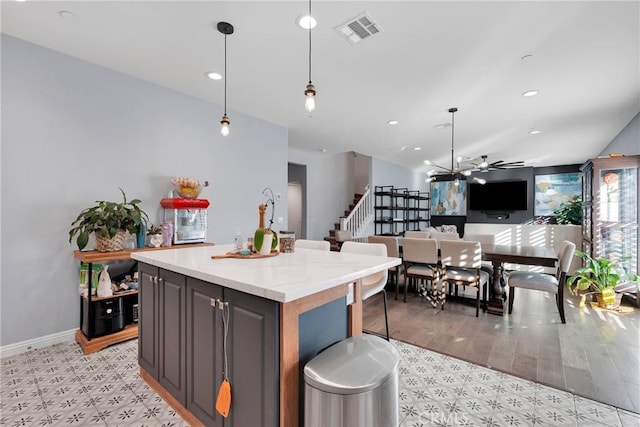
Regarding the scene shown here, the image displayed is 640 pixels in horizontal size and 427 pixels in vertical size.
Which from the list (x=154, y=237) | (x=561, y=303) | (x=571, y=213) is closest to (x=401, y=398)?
(x=561, y=303)

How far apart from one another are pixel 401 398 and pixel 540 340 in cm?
186

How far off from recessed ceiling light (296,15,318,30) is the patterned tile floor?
2807 mm

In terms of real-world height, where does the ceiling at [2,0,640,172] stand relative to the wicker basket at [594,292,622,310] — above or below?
above

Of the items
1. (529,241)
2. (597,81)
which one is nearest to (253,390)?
(597,81)

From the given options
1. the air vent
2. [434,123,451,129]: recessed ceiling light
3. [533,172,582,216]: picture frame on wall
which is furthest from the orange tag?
[533,172,582,216]: picture frame on wall

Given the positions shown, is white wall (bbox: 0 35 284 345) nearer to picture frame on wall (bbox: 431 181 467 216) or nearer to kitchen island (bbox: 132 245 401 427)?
kitchen island (bbox: 132 245 401 427)

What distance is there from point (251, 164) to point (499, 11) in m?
3.33

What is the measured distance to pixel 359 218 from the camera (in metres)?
7.07

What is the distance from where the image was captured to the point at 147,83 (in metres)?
3.27

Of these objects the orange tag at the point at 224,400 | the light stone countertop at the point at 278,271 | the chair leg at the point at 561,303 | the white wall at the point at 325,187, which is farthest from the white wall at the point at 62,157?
the chair leg at the point at 561,303

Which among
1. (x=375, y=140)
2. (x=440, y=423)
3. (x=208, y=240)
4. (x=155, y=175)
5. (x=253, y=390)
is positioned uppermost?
(x=375, y=140)

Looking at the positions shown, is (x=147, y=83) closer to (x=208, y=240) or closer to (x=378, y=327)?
(x=208, y=240)

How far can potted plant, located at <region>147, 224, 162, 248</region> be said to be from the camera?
10.1 ft

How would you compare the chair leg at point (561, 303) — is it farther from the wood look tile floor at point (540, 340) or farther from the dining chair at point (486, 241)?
the dining chair at point (486, 241)
